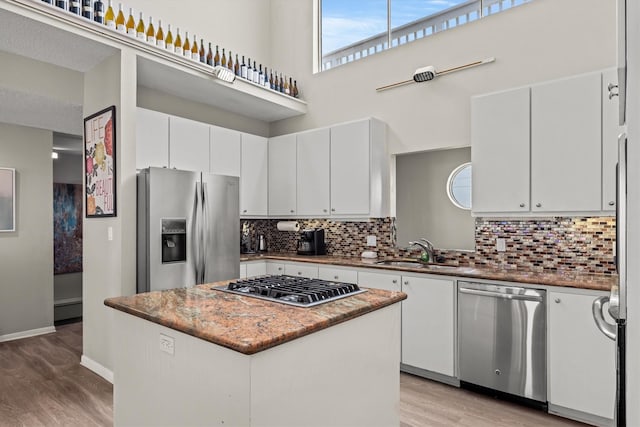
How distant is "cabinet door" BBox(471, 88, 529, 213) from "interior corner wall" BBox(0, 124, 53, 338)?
15.4 ft

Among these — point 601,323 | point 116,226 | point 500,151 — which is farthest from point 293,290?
point 500,151

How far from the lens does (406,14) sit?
421 centimetres

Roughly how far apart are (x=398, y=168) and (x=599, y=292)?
221 centimetres

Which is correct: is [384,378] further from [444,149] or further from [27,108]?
[27,108]

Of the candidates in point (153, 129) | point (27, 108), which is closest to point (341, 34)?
point (153, 129)

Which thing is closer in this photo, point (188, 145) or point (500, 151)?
point (500, 151)

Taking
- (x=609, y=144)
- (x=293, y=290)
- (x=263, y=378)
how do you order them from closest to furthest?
(x=263, y=378)
(x=293, y=290)
(x=609, y=144)

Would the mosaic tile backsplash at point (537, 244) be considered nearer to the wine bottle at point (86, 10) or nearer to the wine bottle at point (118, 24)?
the wine bottle at point (118, 24)

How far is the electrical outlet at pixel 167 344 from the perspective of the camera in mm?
1642

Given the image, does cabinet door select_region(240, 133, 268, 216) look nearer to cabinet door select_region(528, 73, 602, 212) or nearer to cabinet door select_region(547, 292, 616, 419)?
cabinet door select_region(528, 73, 602, 212)

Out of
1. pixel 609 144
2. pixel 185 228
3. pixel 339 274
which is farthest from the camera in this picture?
pixel 339 274

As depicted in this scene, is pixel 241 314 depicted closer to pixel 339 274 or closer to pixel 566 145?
pixel 339 274

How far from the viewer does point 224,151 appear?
170 inches

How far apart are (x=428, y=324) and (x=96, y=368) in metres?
2.85
